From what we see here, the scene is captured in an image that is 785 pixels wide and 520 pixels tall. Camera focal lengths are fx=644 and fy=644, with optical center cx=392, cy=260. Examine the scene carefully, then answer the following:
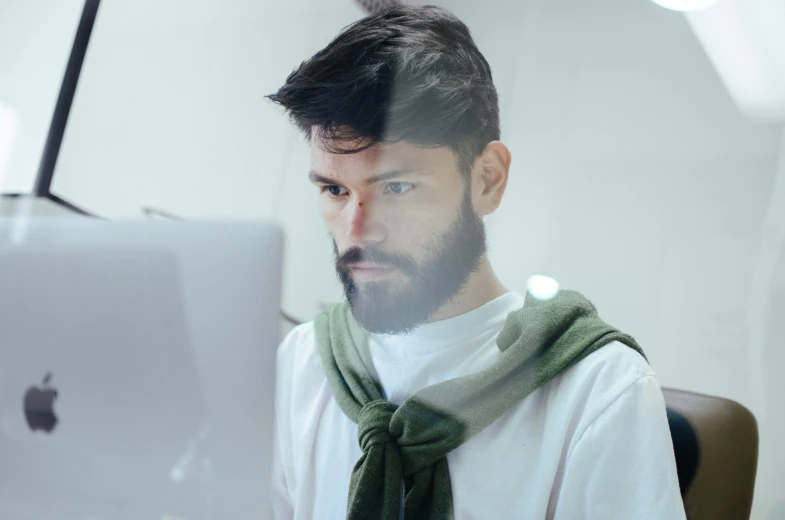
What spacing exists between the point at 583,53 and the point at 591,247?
28 cm

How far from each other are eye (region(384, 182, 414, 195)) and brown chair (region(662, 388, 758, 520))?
0.40 metres

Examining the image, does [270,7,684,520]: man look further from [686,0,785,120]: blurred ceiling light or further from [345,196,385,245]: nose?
[686,0,785,120]: blurred ceiling light

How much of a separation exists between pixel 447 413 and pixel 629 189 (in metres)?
0.38

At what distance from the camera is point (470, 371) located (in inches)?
30.6

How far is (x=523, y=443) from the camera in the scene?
0.71m

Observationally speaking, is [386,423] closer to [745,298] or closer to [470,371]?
[470,371]

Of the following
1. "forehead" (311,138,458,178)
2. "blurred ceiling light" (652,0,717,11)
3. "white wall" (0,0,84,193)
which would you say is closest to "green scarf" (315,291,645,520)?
"forehead" (311,138,458,178)

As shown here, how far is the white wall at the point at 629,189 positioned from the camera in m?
0.80

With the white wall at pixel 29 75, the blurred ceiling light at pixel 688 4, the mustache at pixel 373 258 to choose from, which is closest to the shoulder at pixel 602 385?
the mustache at pixel 373 258

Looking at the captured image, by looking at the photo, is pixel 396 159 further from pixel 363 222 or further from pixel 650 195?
pixel 650 195

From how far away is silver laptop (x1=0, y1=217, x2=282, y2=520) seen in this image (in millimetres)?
469

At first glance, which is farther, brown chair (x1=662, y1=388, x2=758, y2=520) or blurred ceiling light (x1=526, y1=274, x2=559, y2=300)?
blurred ceiling light (x1=526, y1=274, x2=559, y2=300)

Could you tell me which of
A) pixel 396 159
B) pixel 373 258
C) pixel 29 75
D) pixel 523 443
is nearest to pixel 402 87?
pixel 396 159

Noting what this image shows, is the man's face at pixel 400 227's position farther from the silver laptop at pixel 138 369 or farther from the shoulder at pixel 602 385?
the silver laptop at pixel 138 369
